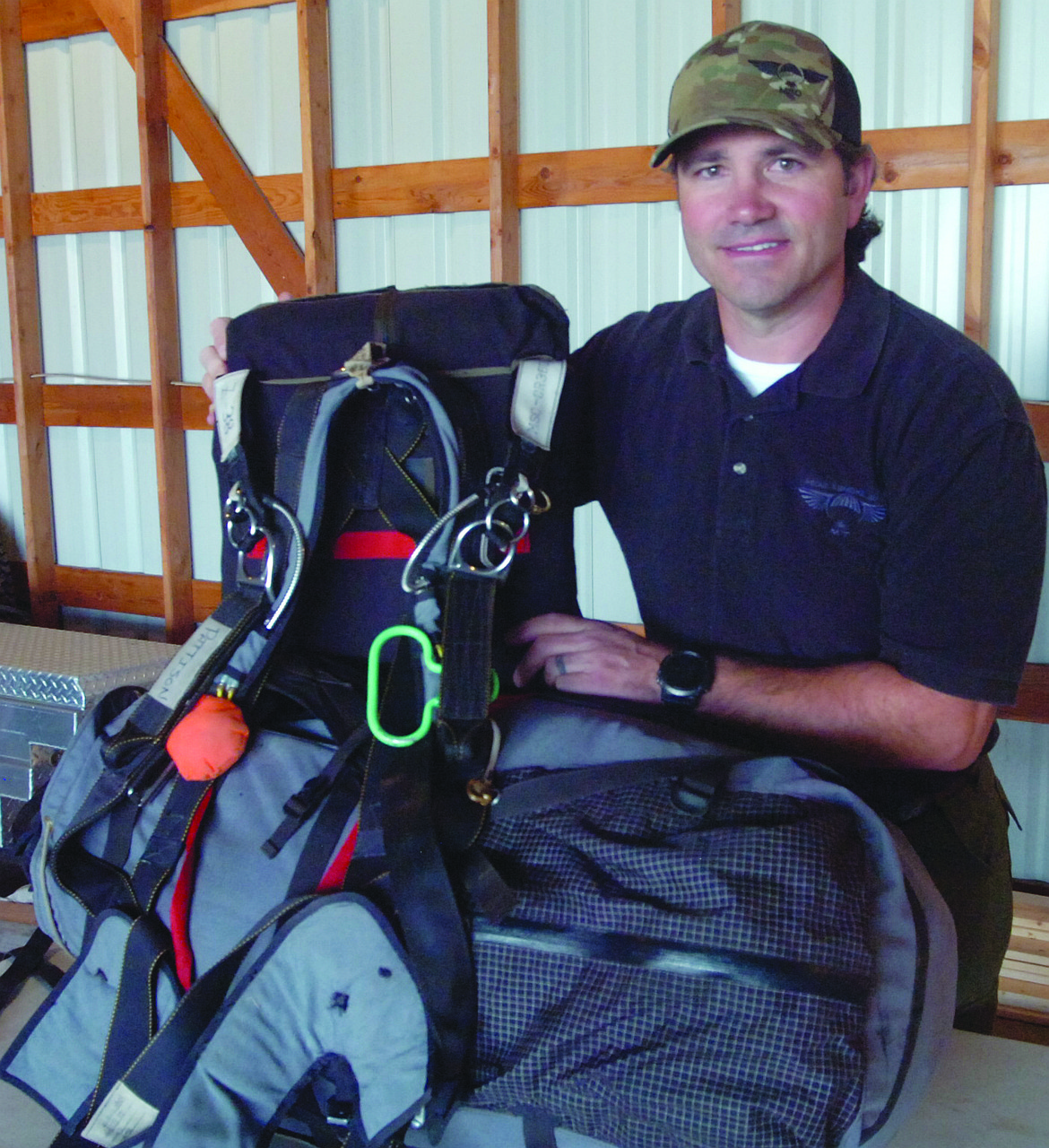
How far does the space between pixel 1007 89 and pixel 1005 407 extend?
8.06 feet

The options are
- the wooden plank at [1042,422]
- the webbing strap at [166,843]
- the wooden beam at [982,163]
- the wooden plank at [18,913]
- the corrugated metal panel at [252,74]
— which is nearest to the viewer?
the webbing strap at [166,843]

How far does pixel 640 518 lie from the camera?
1.61 meters

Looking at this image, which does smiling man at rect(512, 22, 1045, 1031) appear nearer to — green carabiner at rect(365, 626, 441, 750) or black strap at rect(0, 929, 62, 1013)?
green carabiner at rect(365, 626, 441, 750)

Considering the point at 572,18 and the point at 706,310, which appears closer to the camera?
the point at 706,310

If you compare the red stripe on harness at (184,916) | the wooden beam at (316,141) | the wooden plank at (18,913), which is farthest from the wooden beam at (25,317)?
the red stripe on harness at (184,916)

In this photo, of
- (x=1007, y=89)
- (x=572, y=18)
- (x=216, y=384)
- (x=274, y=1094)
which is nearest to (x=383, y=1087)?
(x=274, y=1094)

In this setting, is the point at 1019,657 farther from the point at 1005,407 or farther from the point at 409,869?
the point at 409,869

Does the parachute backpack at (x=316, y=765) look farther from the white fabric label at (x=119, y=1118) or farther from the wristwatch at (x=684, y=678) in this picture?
the wristwatch at (x=684, y=678)

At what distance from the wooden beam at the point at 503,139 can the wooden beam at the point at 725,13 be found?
0.78 meters

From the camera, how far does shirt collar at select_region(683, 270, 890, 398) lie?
55.7 inches

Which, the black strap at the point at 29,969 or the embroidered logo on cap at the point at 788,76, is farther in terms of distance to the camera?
the embroidered logo on cap at the point at 788,76

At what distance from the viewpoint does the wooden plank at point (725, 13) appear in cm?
343

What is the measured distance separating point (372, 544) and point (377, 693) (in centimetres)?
21

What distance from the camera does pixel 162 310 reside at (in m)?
4.70
